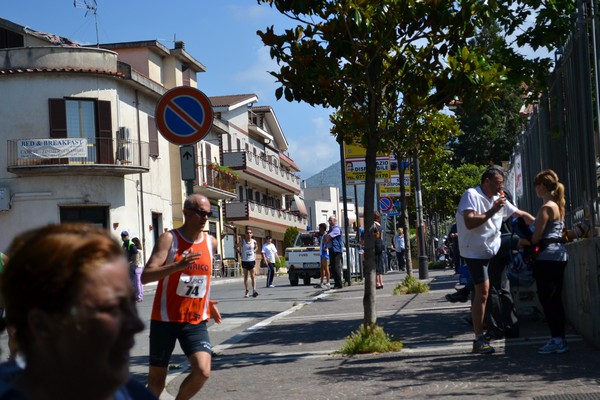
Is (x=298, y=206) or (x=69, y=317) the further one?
(x=298, y=206)

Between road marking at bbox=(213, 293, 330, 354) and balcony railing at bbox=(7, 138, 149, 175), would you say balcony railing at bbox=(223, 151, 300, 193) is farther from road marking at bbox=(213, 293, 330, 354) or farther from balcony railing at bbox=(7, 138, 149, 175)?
road marking at bbox=(213, 293, 330, 354)

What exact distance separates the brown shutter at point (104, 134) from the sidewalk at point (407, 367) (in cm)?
2963

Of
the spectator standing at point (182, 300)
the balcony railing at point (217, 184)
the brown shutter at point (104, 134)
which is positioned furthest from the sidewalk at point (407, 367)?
the balcony railing at point (217, 184)

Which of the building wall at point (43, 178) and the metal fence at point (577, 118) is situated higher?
the building wall at point (43, 178)

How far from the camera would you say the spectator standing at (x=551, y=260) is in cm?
931

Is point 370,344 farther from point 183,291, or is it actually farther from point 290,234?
point 290,234

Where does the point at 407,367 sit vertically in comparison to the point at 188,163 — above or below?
below

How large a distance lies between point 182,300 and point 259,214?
67.9 m

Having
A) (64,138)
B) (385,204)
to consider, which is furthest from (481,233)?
(64,138)

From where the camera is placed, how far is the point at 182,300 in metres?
6.80

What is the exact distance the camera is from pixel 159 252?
6.75 m

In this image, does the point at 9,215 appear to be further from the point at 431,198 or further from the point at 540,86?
the point at 540,86

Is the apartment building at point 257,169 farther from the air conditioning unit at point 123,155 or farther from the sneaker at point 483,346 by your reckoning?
the sneaker at point 483,346

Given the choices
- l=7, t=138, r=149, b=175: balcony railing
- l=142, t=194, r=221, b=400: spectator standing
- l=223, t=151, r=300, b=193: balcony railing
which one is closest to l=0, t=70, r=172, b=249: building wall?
l=7, t=138, r=149, b=175: balcony railing
